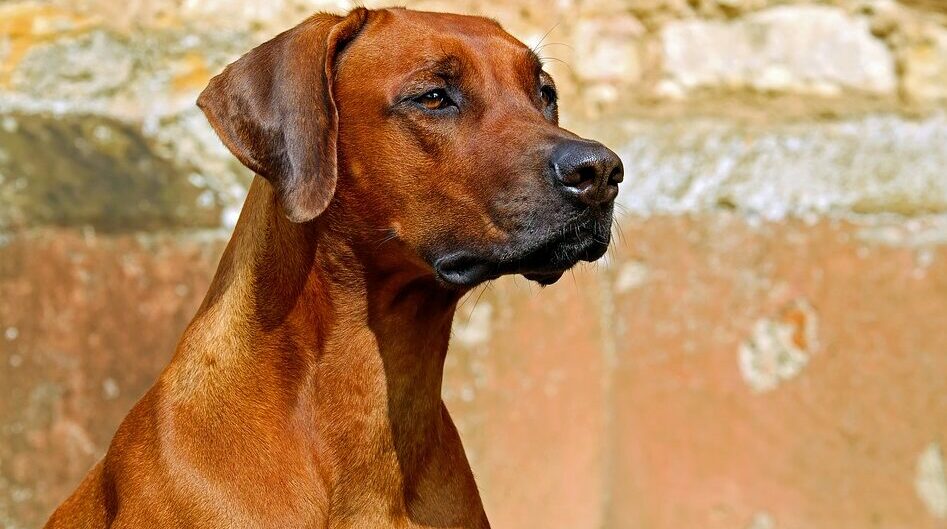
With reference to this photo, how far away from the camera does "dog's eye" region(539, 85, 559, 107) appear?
12.1 feet

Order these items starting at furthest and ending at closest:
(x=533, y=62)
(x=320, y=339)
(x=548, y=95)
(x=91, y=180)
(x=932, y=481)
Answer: (x=932, y=481) → (x=91, y=180) → (x=548, y=95) → (x=533, y=62) → (x=320, y=339)

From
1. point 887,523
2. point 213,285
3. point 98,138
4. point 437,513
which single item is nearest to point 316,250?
point 213,285

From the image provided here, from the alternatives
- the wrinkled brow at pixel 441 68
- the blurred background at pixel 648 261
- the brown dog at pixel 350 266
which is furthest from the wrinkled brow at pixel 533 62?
the blurred background at pixel 648 261

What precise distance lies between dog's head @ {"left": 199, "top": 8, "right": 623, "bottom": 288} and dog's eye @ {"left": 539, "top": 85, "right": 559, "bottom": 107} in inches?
12.7

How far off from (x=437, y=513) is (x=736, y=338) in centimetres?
234

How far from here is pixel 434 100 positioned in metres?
3.26

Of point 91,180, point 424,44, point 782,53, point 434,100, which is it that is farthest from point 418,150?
point 782,53

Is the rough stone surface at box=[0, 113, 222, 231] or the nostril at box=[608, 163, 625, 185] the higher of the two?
the nostril at box=[608, 163, 625, 185]

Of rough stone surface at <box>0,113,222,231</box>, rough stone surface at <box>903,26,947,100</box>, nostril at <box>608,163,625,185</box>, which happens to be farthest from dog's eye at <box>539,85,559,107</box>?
rough stone surface at <box>903,26,947,100</box>

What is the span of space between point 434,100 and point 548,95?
587 millimetres

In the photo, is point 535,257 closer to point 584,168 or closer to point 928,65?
point 584,168

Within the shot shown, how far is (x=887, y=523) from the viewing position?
508 centimetres

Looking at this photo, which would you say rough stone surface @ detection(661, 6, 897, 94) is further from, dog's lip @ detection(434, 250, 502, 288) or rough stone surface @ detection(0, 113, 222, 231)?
dog's lip @ detection(434, 250, 502, 288)

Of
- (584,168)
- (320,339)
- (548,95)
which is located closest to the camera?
(584,168)
